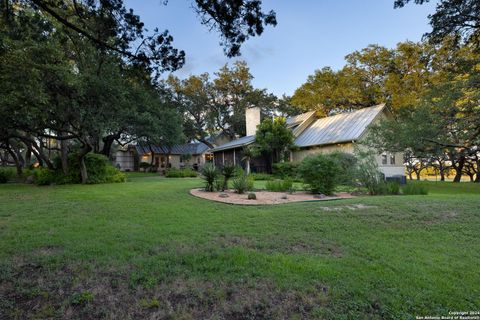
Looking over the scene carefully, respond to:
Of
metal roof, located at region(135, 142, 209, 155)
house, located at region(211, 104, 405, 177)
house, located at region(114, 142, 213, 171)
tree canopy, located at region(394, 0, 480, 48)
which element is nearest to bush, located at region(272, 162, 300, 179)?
house, located at region(211, 104, 405, 177)

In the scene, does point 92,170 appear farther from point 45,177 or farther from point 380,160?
point 380,160

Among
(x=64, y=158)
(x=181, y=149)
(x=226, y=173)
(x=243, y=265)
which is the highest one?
(x=181, y=149)

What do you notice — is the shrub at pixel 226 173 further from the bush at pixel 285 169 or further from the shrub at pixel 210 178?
the bush at pixel 285 169

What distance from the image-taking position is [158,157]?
38031mm

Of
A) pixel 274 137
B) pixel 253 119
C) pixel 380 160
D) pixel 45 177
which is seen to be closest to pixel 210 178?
pixel 45 177

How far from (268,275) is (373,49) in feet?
80.5

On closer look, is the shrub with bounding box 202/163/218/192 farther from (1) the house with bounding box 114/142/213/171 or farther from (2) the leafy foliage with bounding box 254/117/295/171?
(1) the house with bounding box 114/142/213/171

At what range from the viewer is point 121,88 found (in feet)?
43.3

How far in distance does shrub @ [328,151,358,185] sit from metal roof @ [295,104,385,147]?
247 inches

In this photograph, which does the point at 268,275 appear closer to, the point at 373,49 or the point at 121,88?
the point at 121,88

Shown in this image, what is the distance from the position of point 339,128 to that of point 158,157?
26.4 metres

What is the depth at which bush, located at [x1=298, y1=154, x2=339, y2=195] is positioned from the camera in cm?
910

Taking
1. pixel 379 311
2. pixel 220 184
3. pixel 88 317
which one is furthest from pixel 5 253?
pixel 220 184

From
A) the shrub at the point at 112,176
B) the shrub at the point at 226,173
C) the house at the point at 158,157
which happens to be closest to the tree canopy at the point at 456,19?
the shrub at the point at 226,173
